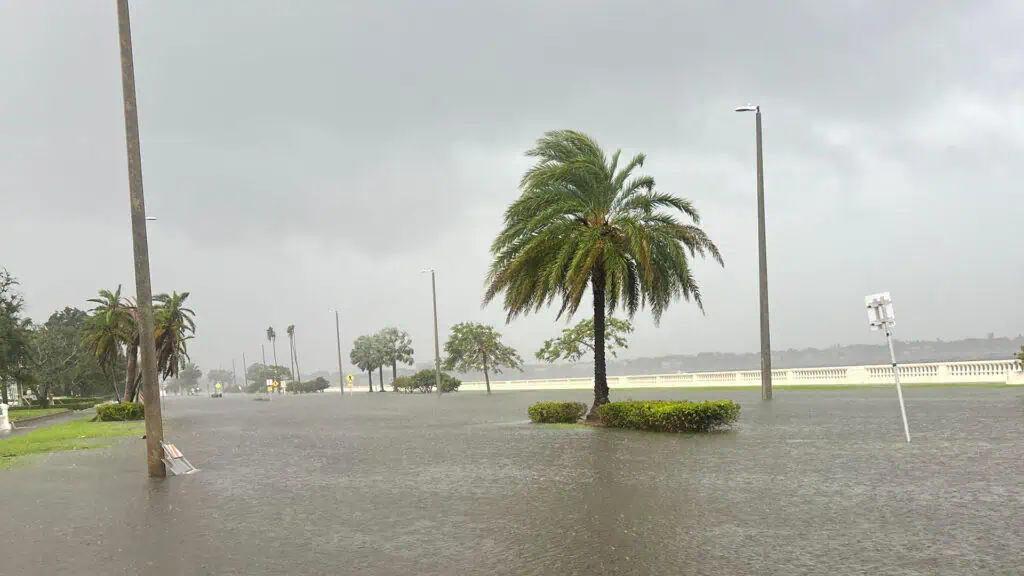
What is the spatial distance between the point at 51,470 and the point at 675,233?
16.5 metres

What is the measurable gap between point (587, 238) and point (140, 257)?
10992mm

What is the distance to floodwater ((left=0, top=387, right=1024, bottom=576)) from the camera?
7.60 m

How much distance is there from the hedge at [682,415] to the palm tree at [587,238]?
7.91ft

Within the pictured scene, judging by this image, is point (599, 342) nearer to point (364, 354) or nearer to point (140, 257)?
point (140, 257)

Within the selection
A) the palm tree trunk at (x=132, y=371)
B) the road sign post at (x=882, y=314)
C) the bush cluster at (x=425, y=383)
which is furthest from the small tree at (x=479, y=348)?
the road sign post at (x=882, y=314)

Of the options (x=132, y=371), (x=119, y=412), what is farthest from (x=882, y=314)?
(x=132, y=371)

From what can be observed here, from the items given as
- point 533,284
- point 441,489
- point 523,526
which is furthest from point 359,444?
point 523,526

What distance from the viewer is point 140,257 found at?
50.5 ft

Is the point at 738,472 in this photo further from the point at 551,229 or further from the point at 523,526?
the point at 551,229

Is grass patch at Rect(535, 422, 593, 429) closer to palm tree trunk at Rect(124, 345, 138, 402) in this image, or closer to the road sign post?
the road sign post

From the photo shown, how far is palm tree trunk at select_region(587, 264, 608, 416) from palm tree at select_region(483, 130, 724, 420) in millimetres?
30

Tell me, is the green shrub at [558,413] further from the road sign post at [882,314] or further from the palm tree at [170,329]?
the palm tree at [170,329]

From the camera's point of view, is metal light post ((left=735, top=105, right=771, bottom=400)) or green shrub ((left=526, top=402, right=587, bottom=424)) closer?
green shrub ((left=526, top=402, right=587, bottom=424))

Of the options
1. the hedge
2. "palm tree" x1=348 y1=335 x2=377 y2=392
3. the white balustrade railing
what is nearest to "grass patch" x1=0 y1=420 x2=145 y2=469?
the hedge
